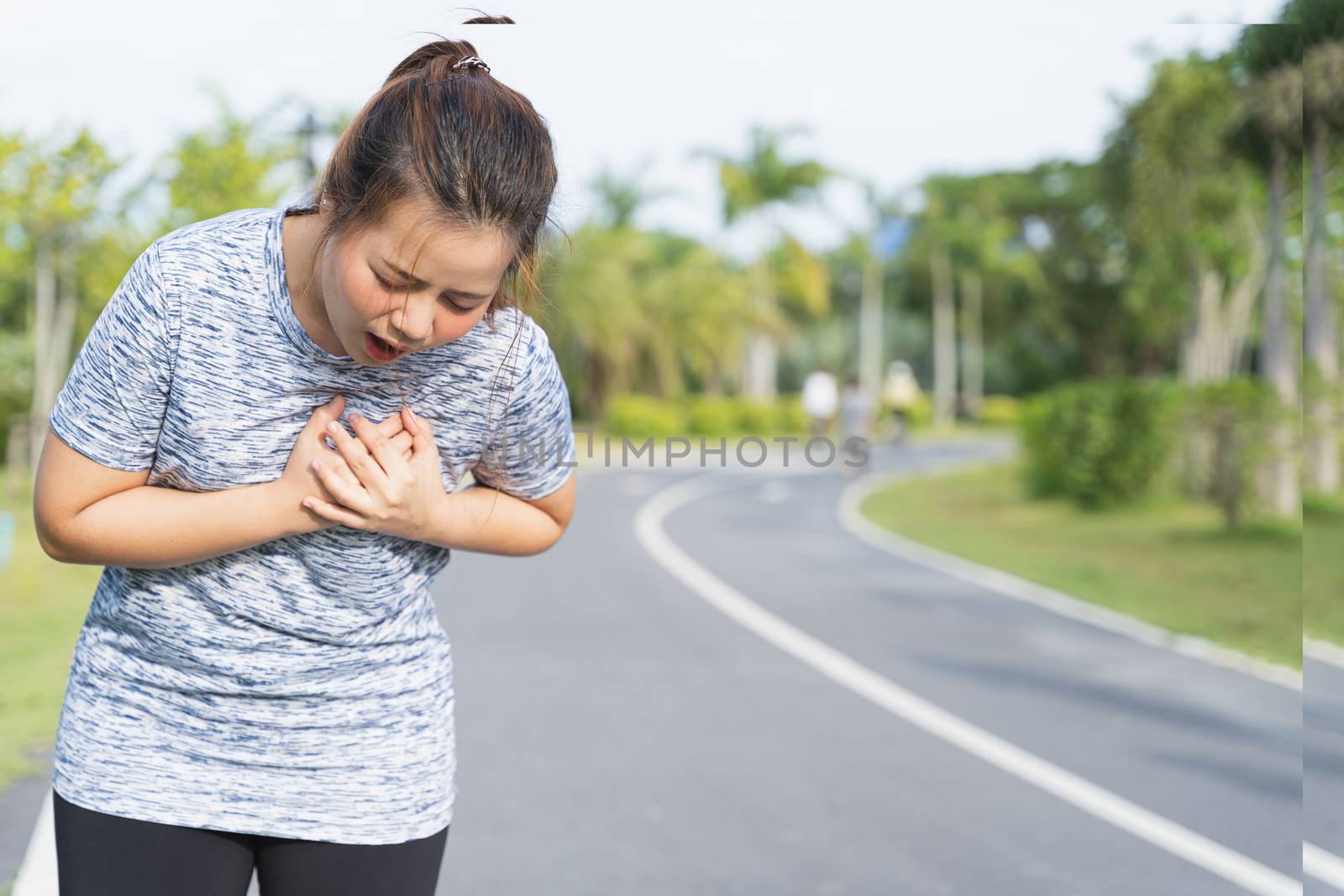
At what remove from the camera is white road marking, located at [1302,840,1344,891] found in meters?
3.76

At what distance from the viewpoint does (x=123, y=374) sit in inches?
54.2

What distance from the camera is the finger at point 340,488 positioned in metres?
1.41

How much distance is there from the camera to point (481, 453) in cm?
161

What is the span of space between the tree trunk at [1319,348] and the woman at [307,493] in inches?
490

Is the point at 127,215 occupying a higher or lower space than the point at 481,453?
higher

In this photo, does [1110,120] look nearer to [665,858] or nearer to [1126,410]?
[1126,410]

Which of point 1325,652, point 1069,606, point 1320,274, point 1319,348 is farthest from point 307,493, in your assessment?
point 1320,274

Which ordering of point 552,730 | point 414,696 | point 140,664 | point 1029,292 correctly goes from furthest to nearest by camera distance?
point 1029,292 → point 552,730 → point 414,696 → point 140,664

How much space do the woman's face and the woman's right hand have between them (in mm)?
142

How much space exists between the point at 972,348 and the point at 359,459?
2271 inches

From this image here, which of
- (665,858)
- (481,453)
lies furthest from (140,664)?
(665,858)

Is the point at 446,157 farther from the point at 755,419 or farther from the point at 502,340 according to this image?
the point at 755,419

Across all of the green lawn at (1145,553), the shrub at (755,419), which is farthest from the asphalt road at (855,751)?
the shrub at (755,419)

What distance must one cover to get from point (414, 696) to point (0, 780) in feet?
11.6
